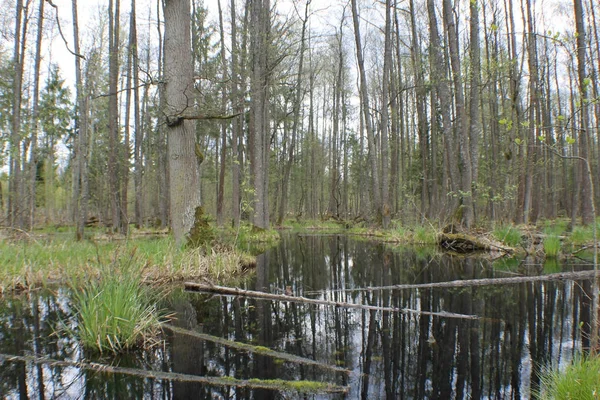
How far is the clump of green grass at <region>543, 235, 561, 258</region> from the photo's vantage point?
7.61 m

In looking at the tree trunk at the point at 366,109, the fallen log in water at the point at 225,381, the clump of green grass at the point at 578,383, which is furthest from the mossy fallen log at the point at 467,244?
the fallen log in water at the point at 225,381

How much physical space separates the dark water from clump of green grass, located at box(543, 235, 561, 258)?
281 cm

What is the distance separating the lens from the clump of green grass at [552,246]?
7609 millimetres

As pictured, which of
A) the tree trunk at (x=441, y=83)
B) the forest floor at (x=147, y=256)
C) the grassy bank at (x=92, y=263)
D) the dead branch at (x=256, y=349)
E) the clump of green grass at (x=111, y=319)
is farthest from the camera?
the tree trunk at (x=441, y=83)

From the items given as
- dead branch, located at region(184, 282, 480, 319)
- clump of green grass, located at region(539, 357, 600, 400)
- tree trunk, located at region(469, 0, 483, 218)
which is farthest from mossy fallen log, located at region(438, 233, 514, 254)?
clump of green grass, located at region(539, 357, 600, 400)

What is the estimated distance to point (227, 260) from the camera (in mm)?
6805

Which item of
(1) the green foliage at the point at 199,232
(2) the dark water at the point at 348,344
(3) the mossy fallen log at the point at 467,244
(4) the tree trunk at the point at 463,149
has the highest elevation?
(4) the tree trunk at the point at 463,149

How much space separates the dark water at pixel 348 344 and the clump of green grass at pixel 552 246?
9.23 feet

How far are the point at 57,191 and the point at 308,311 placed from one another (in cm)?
3768

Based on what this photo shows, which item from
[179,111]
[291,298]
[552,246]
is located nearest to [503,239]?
[552,246]

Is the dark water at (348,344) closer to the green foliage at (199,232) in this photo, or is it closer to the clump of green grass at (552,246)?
the green foliage at (199,232)

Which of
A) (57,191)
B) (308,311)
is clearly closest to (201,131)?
(308,311)

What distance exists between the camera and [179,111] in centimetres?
654

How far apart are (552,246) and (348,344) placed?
23.2ft
